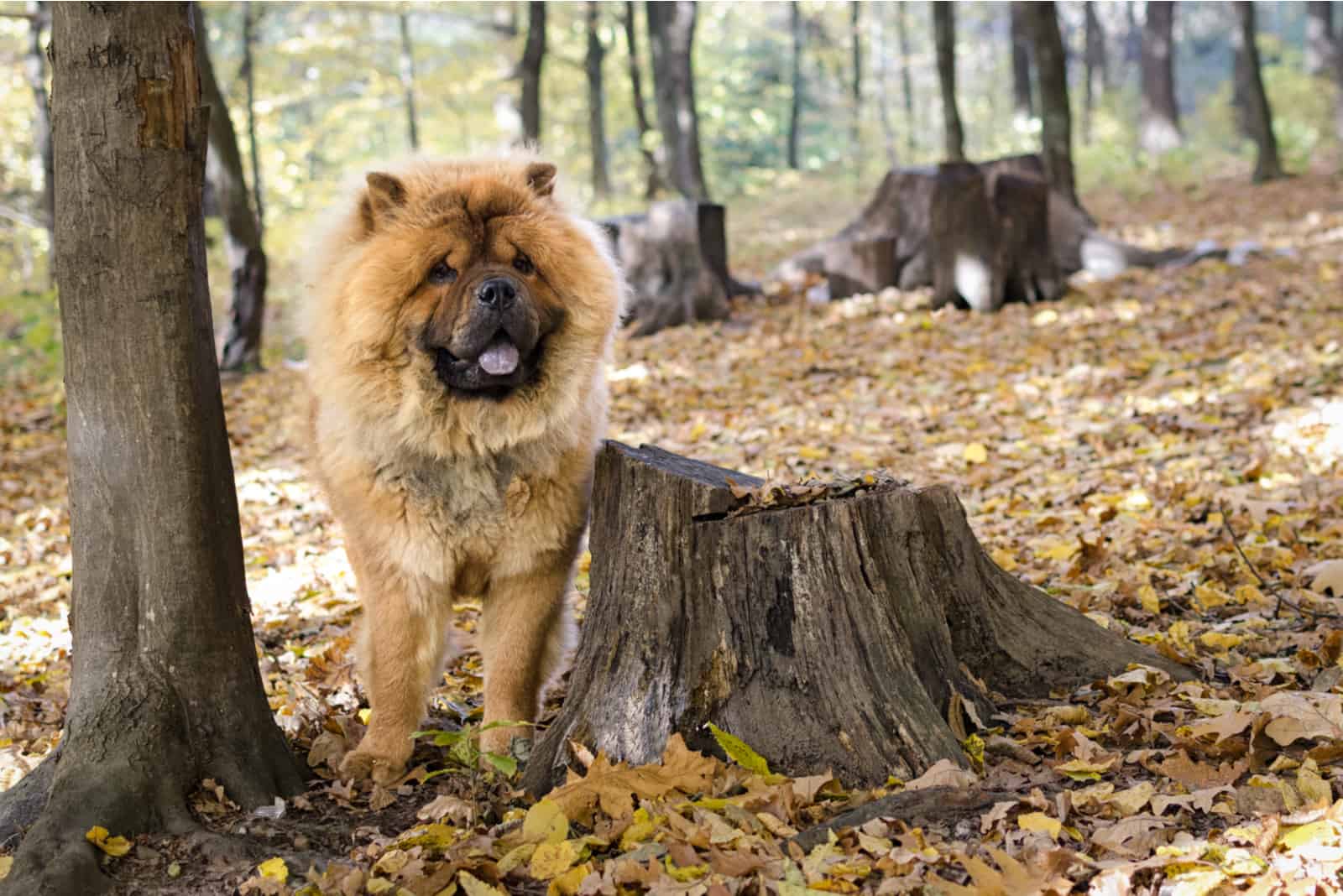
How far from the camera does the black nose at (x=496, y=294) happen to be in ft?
11.1

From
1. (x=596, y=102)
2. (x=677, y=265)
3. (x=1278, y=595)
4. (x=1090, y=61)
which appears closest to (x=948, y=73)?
(x=677, y=265)

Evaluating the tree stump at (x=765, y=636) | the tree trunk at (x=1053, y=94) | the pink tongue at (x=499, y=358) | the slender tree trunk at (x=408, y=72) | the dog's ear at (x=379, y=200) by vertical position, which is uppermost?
the slender tree trunk at (x=408, y=72)

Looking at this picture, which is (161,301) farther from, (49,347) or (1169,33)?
(1169,33)

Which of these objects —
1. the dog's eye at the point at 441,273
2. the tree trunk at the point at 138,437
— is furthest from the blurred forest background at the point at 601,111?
the dog's eye at the point at 441,273

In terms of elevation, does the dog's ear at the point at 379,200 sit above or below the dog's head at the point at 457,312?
above

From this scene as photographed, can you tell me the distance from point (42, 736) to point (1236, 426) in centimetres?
649

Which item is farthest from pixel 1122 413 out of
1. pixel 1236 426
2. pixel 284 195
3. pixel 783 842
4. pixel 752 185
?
pixel 752 185

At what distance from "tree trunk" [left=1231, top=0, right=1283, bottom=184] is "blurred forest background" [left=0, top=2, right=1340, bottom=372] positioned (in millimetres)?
1207

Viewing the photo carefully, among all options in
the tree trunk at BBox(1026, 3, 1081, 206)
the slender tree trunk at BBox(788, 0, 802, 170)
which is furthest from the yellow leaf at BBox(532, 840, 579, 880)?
the slender tree trunk at BBox(788, 0, 802, 170)

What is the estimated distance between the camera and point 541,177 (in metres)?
3.88

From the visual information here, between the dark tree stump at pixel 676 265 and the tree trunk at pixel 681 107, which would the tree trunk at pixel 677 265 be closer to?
the dark tree stump at pixel 676 265

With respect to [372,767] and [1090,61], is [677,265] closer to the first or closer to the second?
[372,767]

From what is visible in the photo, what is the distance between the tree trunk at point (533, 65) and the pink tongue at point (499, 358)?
17.4m

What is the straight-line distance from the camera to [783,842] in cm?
287
